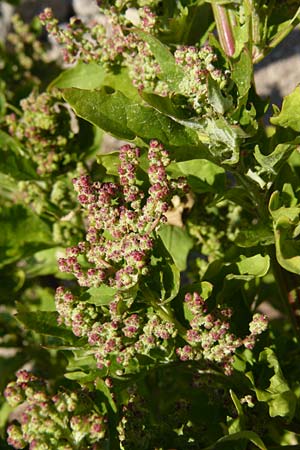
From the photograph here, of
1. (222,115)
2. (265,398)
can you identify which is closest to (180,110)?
(222,115)

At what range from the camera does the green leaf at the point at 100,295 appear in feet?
4.91

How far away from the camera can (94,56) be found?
73.3 inches

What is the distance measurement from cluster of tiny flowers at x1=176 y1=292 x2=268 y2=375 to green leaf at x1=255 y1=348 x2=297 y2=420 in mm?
108

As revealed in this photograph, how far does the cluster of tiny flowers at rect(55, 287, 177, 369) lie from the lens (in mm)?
1433

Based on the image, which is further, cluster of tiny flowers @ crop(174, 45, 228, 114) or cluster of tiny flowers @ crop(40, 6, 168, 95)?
cluster of tiny flowers @ crop(40, 6, 168, 95)

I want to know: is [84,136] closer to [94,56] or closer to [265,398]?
[94,56]

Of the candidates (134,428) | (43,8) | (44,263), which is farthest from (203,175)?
(43,8)

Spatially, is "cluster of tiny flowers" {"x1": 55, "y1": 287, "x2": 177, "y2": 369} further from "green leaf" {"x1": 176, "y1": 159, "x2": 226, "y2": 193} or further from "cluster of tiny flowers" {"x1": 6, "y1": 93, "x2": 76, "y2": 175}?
"cluster of tiny flowers" {"x1": 6, "y1": 93, "x2": 76, "y2": 175}

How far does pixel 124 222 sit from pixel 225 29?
2.26ft

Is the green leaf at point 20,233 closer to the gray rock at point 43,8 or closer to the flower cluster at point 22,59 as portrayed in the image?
the flower cluster at point 22,59

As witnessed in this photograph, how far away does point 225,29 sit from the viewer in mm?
1759

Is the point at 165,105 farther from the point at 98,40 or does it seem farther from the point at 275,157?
the point at 98,40

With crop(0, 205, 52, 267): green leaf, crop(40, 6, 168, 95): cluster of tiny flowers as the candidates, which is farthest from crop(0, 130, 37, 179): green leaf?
crop(40, 6, 168, 95): cluster of tiny flowers

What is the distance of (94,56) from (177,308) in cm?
76
